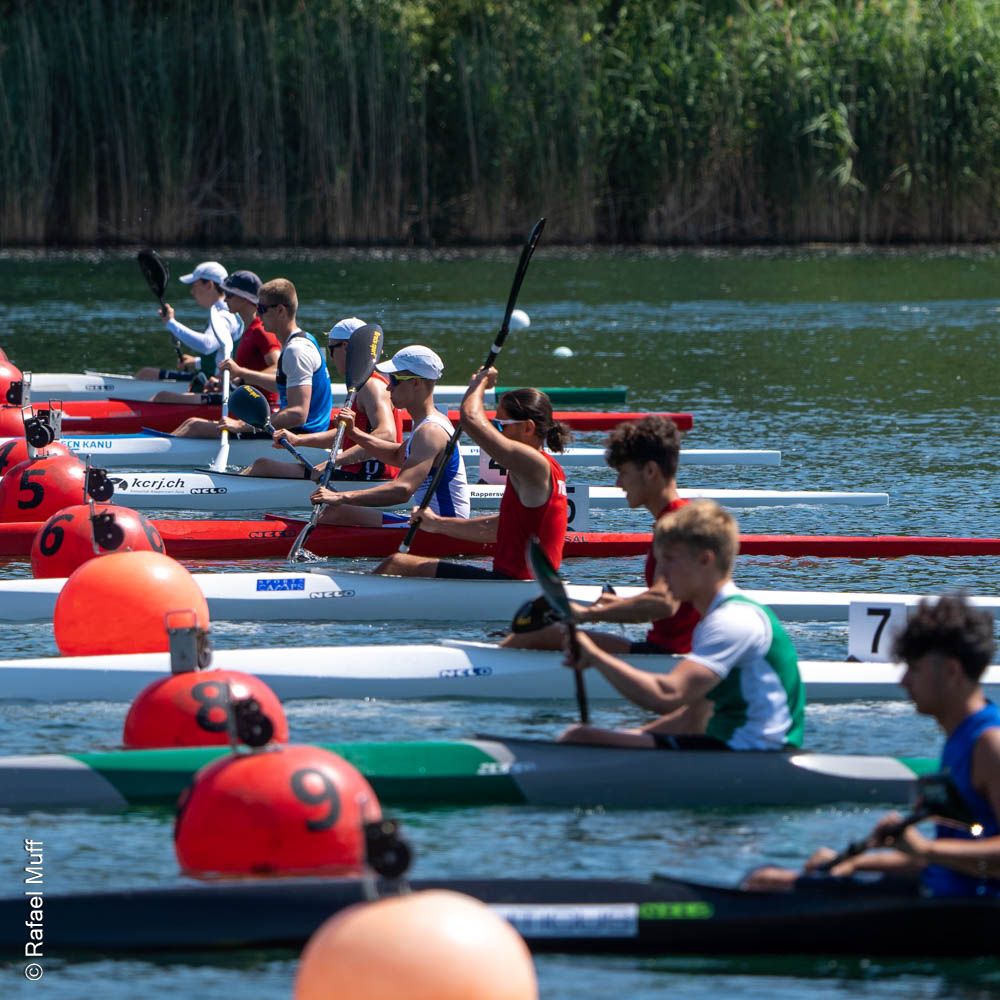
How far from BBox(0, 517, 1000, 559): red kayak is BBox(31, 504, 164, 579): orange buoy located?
3.05 ft

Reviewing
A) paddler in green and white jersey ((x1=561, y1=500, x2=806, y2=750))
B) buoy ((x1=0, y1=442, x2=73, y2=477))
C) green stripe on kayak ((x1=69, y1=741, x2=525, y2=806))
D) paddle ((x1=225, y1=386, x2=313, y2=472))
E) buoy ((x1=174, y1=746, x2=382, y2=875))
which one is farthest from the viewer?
buoy ((x1=0, y1=442, x2=73, y2=477))

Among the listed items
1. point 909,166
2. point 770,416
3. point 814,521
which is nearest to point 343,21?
point 909,166

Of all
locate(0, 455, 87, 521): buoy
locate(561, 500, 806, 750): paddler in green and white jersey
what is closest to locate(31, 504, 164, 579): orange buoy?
locate(0, 455, 87, 521): buoy

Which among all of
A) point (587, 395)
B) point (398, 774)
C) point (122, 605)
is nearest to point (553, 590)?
point (398, 774)

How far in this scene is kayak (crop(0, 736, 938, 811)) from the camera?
272 inches

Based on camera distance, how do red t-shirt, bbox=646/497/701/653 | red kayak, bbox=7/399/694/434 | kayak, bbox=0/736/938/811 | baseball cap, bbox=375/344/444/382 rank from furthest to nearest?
red kayak, bbox=7/399/694/434
baseball cap, bbox=375/344/444/382
red t-shirt, bbox=646/497/701/653
kayak, bbox=0/736/938/811

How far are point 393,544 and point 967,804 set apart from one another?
265 inches

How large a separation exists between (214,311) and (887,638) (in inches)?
331

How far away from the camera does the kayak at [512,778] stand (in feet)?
22.6

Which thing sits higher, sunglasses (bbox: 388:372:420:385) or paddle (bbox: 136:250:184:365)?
paddle (bbox: 136:250:184:365)

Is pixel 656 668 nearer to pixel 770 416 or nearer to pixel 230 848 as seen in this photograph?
pixel 230 848

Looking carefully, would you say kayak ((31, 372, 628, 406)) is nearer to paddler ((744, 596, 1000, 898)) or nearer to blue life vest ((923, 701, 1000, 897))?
blue life vest ((923, 701, 1000, 897))

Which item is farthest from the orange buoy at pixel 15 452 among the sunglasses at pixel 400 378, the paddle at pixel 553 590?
the paddle at pixel 553 590

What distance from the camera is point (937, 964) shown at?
5.57m
